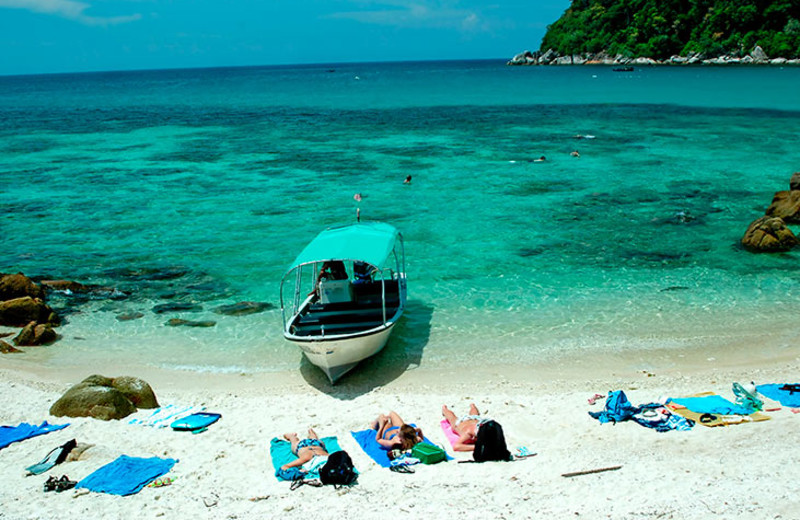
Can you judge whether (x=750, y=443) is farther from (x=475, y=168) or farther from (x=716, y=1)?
(x=716, y=1)

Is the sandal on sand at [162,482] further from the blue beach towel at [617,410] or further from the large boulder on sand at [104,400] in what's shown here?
the blue beach towel at [617,410]

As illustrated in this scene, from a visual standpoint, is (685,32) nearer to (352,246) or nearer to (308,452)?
(352,246)

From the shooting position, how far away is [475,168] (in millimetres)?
38688

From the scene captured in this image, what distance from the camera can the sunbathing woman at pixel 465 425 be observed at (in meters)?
11.2

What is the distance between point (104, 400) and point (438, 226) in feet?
53.8

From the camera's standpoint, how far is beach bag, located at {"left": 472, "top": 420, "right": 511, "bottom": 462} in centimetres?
1080

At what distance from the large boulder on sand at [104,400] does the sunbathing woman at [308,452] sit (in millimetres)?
3640

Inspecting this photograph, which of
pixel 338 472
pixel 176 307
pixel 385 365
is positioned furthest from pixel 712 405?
pixel 176 307

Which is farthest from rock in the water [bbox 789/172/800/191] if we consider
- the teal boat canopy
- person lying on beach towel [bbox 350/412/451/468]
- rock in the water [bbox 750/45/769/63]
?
rock in the water [bbox 750/45/769/63]

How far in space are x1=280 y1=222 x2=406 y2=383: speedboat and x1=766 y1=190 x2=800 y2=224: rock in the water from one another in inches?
650

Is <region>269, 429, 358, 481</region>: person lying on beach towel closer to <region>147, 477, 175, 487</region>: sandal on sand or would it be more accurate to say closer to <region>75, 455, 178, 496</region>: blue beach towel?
<region>147, 477, 175, 487</region>: sandal on sand

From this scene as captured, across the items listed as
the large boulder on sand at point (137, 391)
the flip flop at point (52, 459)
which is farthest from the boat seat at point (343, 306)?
the flip flop at point (52, 459)

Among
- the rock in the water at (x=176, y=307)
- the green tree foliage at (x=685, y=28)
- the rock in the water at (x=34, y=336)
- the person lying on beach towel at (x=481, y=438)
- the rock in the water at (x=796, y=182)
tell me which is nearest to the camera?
the person lying on beach towel at (x=481, y=438)

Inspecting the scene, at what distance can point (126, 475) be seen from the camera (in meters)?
10.4
